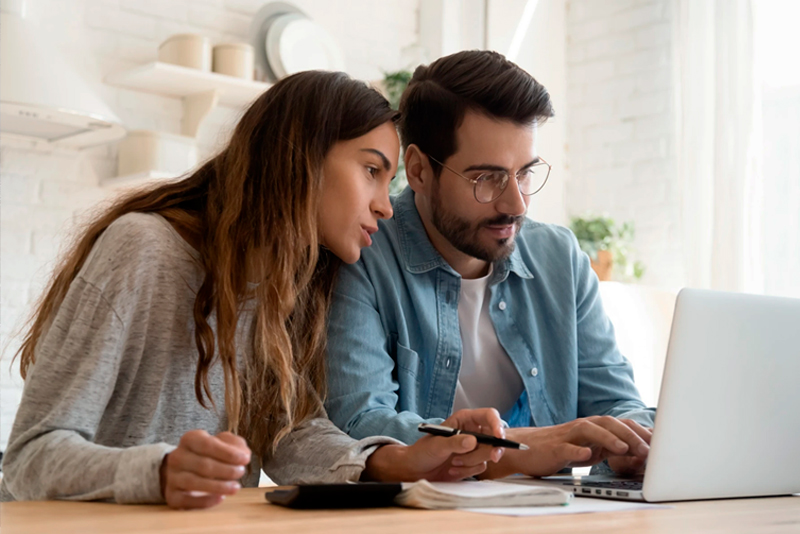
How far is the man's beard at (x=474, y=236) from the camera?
1.64 meters

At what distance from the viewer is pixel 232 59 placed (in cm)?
317

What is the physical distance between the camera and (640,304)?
283 cm

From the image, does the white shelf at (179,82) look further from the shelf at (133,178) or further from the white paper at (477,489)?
the white paper at (477,489)

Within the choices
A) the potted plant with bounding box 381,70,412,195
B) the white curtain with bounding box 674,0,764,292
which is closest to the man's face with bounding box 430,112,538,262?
the potted plant with bounding box 381,70,412,195

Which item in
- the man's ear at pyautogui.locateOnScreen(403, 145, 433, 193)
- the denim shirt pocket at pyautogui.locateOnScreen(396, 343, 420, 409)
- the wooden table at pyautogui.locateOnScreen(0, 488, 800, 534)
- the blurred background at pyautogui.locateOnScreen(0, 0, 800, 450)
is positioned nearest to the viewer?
the wooden table at pyautogui.locateOnScreen(0, 488, 800, 534)

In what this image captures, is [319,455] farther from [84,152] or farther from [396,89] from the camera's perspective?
[396,89]

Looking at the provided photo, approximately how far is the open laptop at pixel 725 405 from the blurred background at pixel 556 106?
5.44ft

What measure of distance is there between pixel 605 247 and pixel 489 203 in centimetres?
201

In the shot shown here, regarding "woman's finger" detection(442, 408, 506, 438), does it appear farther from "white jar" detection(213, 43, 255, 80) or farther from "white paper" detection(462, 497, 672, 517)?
"white jar" detection(213, 43, 255, 80)

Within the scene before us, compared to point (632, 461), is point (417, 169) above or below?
above

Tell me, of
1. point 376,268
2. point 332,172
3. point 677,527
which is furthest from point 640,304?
point 677,527

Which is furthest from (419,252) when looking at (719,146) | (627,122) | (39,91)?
(627,122)

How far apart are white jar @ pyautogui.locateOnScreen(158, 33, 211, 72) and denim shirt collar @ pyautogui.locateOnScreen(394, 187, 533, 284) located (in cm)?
163

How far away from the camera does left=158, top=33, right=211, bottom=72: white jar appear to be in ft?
10.1
